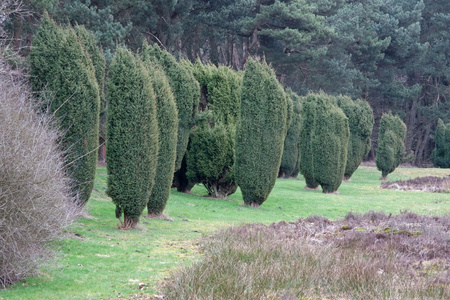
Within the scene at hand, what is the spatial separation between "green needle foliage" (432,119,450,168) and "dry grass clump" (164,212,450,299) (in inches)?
1341

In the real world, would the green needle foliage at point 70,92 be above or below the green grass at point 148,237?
above

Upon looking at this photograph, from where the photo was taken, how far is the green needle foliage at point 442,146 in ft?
138

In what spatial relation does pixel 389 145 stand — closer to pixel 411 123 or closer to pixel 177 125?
pixel 177 125

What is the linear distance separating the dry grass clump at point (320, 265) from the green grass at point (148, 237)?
819 millimetres

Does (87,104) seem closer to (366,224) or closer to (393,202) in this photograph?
(366,224)

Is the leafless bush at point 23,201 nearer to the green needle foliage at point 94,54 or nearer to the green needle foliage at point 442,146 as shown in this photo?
the green needle foliage at point 94,54

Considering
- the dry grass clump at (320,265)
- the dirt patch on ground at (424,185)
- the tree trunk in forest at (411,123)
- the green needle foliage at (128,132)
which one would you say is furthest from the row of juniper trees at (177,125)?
the tree trunk in forest at (411,123)

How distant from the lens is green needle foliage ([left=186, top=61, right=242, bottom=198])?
1762cm

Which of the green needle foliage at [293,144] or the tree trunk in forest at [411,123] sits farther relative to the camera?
the tree trunk in forest at [411,123]

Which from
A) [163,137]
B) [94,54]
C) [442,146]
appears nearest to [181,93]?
[94,54]

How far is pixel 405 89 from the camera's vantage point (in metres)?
46.5

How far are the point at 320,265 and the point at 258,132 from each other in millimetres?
9594

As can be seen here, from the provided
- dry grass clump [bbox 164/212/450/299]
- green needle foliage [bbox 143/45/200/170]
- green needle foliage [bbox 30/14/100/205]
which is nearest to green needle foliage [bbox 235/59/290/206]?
green needle foliage [bbox 143/45/200/170]

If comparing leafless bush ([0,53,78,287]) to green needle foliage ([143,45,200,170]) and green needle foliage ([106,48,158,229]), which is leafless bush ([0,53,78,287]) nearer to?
green needle foliage ([106,48,158,229])
